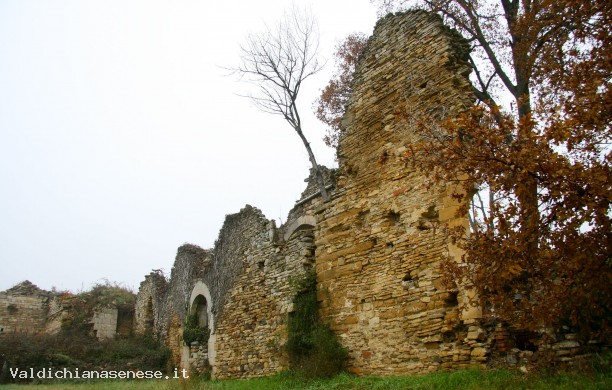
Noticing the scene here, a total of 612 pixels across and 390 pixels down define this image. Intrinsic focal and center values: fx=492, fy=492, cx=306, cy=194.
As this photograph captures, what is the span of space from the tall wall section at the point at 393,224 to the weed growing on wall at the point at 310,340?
20cm

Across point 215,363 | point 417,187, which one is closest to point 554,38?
point 417,187

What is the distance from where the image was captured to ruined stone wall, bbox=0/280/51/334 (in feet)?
71.4

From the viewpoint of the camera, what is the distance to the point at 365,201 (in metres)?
8.48

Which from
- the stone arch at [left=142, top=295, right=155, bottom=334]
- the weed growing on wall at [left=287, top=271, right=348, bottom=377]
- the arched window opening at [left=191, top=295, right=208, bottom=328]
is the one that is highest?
the stone arch at [left=142, top=295, right=155, bottom=334]

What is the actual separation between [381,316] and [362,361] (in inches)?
32.1

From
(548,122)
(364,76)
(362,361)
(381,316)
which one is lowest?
(362,361)

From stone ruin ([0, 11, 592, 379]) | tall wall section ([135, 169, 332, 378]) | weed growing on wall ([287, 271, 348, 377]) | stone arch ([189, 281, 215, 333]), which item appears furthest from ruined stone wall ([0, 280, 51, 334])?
weed growing on wall ([287, 271, 348, 377])

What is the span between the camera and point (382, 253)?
312 inches

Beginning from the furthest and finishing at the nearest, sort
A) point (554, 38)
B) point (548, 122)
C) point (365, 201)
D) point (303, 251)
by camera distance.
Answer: point (303, 251) → point (554, 38) → point (365, 201) → point (548, 122)

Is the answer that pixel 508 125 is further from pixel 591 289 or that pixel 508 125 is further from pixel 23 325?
pixel 23 325

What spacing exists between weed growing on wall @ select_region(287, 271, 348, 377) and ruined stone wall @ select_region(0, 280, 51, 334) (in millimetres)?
17330

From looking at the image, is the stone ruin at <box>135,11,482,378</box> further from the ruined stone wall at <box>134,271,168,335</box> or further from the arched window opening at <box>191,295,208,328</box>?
the ruined stone wall at <box>134,271,168,335</box>

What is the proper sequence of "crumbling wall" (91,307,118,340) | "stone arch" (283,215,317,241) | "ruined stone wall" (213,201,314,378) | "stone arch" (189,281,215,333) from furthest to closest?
"crumbling wall" (91,307,118,340), "stone arch" (283,215,317,241), "stone arch" (189,281,215,333), "ruined stone wall" (213,201,314,378)

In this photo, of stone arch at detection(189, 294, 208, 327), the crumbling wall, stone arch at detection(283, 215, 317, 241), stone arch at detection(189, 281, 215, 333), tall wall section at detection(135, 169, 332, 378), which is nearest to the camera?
tall wall section at detection(135, 169, 332, 378)
